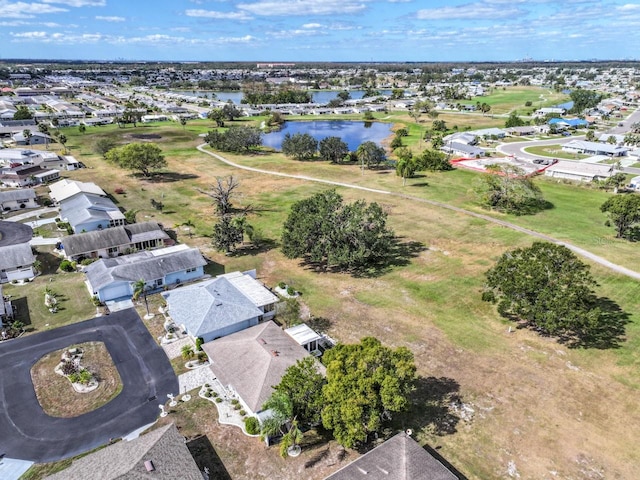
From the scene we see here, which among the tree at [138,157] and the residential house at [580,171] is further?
the tree at [138,157]

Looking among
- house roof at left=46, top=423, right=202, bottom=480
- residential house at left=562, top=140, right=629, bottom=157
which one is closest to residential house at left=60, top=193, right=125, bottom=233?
house roof at left=46, top=423, right=202, bottom=480

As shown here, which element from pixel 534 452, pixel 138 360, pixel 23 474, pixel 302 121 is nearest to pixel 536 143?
pixel 302 121

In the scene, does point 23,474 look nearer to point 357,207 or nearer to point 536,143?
point 357,207

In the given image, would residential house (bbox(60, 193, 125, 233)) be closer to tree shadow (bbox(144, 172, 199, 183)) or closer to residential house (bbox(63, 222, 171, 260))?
residential house (bbox(63, 222, 171, 260))

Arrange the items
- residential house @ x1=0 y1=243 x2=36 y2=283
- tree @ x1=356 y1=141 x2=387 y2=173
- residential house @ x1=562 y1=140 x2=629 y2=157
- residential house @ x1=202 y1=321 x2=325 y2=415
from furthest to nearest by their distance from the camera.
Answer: residential house @ x1=562 y1=140 x2=629 y2=157, tree @ x1=356 y1=141 x2=387 y2=173, residential house @ x1=0 y1=243 x2=36 y2=283, residential house @ x1=202 y1=321 x2=325 y2=415

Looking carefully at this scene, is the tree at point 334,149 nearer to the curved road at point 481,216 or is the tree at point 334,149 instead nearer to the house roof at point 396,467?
the curved road at point 481,216

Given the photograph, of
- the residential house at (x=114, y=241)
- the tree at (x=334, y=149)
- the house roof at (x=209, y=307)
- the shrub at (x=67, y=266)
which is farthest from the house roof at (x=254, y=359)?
the tree at (x=334, y=149)
